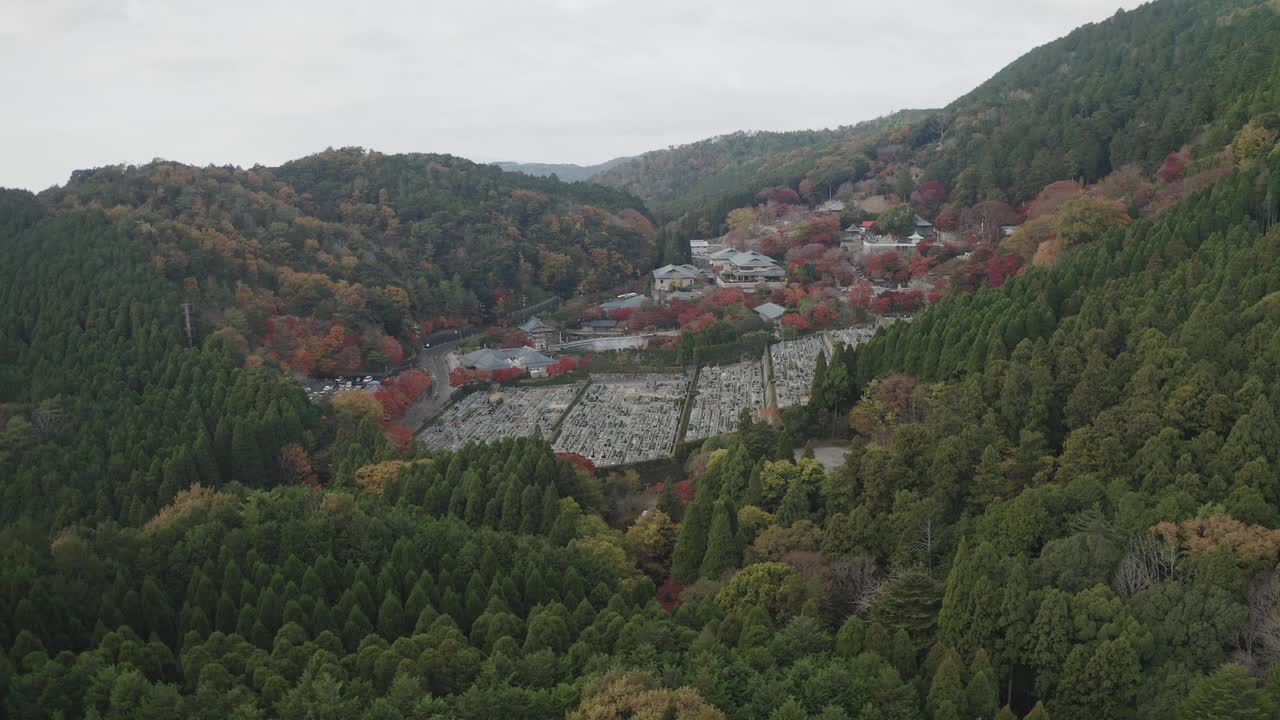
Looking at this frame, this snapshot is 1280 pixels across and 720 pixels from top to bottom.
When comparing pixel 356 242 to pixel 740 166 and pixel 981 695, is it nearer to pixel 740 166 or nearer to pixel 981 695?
pixel 981 695

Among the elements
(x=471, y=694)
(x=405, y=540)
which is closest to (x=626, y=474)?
(x=405, y=540)

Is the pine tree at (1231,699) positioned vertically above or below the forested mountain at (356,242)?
below

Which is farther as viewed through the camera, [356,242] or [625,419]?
[356,242]

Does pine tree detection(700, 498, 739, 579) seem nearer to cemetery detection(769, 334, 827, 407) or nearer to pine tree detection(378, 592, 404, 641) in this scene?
pine tree detection(378, 592, 404, 641)

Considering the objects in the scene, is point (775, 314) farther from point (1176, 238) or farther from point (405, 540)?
point (405, 540)

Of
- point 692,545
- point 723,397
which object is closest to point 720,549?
point 692,545

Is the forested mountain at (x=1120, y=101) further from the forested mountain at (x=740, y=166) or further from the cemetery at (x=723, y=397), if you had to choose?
the cemetery at (x=723, y=397)

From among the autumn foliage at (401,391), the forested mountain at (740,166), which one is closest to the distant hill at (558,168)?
the forested mountain at (740,166)
